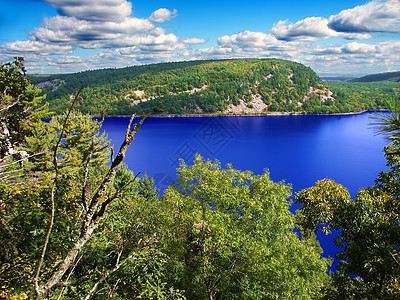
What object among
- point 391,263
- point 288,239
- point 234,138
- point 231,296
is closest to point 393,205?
point 391,263

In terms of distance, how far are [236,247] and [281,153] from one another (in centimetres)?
5476

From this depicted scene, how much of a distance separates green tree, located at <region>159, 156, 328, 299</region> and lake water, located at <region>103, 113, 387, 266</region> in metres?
19.0

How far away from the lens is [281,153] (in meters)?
61.0

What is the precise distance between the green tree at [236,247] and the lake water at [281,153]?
1902 centimetres

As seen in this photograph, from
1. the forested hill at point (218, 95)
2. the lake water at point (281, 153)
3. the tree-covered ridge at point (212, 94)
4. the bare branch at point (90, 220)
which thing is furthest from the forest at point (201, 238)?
the tree-covered ridge at point (212, 94)

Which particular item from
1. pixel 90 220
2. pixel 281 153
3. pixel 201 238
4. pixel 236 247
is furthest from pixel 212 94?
pixel 90 220

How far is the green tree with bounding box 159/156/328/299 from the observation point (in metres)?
9.01

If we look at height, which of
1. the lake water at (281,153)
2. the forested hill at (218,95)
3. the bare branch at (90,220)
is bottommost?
the lake water at (281,153)

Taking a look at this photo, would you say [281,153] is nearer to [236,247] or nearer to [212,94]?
[236,247]

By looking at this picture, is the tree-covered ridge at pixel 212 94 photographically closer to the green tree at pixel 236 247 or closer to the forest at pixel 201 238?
the green tree at pixel 236 247

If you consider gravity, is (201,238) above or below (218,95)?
above

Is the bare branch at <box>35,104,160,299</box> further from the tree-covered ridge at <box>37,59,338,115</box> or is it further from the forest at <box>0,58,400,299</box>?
the tree-covered ridge at <box>37,59,338,115</box>

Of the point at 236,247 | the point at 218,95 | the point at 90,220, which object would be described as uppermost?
the point at 90,220

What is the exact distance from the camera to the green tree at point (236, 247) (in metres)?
9.01
